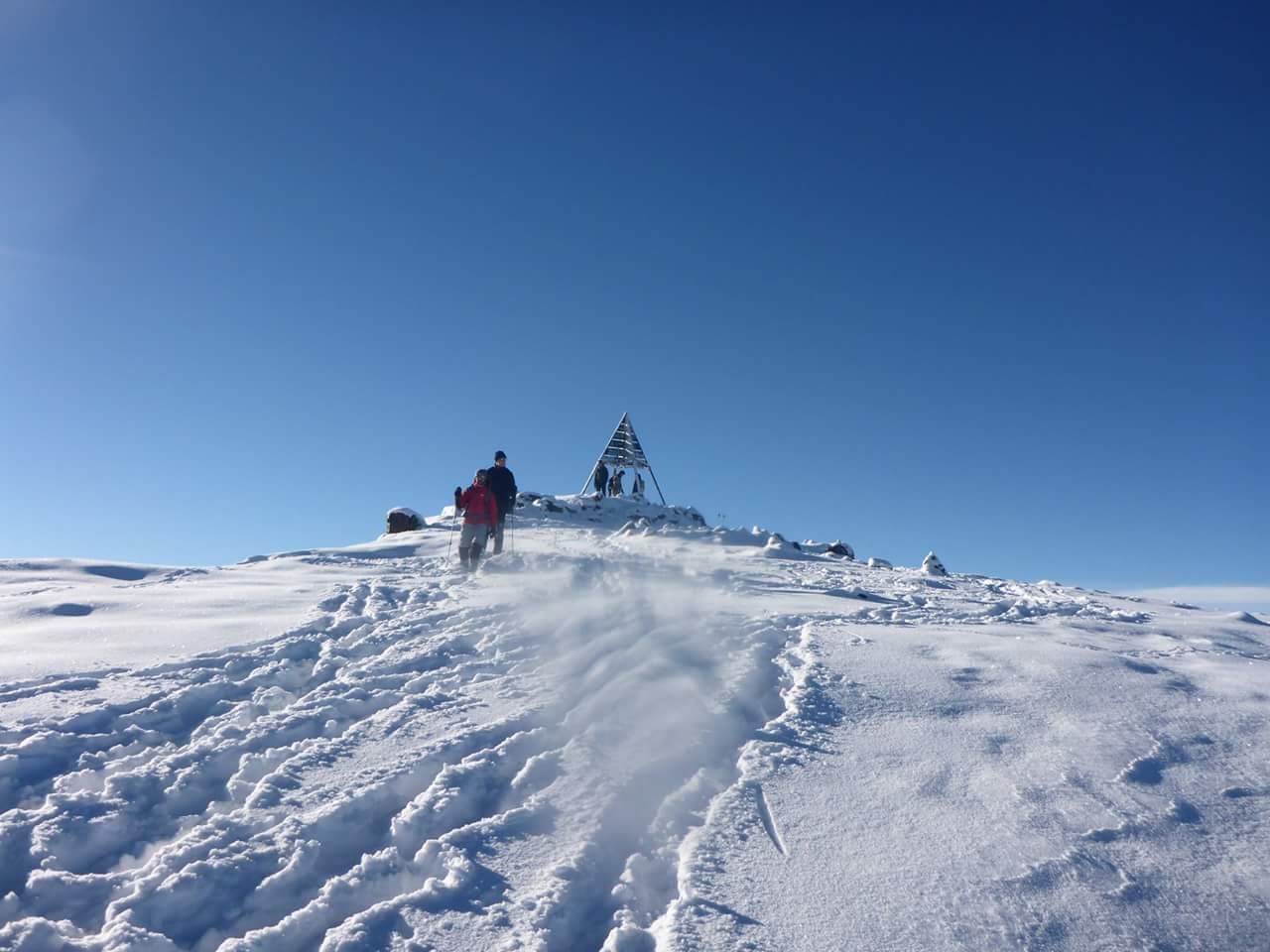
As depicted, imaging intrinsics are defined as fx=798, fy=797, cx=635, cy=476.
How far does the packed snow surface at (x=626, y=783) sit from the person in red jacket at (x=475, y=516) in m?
4.36

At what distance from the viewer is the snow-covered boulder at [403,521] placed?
2194 cm

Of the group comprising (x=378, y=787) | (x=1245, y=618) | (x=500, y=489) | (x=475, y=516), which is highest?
(x=500, y=489)

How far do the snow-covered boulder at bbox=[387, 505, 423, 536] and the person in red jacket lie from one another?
8.47m

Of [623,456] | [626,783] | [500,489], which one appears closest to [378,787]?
[626,783]

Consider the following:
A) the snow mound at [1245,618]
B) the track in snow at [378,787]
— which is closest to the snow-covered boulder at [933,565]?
the snow mound at [1245,618]

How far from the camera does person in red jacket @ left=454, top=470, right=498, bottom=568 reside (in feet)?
44.5

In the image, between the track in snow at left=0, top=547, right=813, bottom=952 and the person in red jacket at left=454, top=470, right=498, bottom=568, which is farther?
the person in red jacket at left=454, top=470, right=498, bottom=568

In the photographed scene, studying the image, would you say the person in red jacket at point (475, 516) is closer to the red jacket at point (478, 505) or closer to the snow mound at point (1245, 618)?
the red jacket at point (478, 505)

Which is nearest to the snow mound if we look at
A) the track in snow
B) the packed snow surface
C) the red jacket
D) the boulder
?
the packed snow surface

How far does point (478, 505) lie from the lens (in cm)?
1380

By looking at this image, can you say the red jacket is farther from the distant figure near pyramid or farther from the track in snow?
the distant figure near pyramid

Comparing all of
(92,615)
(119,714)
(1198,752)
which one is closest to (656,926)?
(1198,752)

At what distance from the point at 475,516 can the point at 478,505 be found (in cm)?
20

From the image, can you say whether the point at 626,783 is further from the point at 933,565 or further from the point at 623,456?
the point at 623,456
